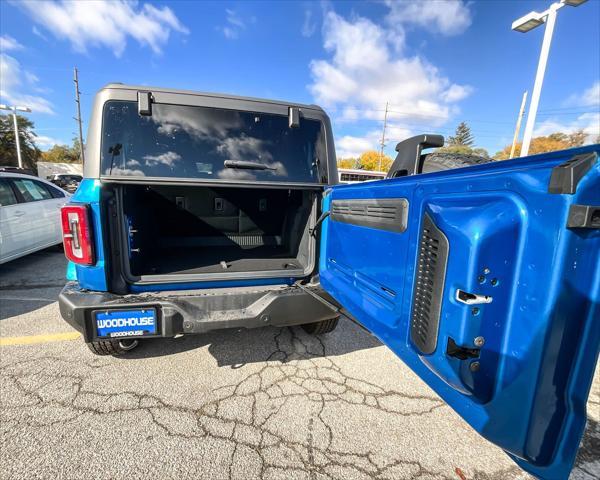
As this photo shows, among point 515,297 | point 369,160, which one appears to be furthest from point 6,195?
point 369,160

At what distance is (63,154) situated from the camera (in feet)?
205

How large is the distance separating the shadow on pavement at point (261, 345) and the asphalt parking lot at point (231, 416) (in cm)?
2

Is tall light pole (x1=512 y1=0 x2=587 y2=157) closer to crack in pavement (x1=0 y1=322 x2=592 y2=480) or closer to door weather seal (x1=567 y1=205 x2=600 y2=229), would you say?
crack in pavement (x1=0 y1=322 x2=592 y2=480)

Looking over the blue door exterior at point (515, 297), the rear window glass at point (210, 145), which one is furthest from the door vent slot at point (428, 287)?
the rear window glass at point (210, 145)

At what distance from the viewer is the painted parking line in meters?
3.05

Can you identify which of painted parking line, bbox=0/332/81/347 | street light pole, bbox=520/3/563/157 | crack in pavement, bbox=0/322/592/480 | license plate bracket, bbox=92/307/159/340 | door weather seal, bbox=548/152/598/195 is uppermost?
street light pole, bbox=520/3/563/157

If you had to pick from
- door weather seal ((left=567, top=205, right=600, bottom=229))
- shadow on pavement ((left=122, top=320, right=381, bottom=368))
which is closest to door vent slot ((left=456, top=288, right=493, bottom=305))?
door weather seal ((left=567, top=205, right=600, bottom=229))

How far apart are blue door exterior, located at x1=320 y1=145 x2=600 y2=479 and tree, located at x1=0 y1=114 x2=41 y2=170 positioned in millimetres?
49338

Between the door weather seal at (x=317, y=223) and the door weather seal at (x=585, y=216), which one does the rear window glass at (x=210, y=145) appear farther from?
the door weather seal at (x=585, y=216)

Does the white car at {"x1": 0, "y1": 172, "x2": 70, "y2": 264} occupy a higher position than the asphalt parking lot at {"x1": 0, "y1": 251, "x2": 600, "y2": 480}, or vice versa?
the white car at {"x1": 0, "y1": 172, "x2": 70, "y2": 264}

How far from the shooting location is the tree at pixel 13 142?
3678cm

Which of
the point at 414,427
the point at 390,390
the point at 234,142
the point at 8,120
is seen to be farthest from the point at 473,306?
the point at 8,120

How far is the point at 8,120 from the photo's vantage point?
37438 mm

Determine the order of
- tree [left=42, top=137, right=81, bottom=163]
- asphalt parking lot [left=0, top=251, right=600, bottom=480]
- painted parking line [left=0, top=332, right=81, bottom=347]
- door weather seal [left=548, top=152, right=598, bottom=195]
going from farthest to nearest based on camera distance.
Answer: tree [left=42, top=137, right=81, bottom=163]
painted parking line [left=0, top=332, right=81, bottom=347]
asphalt parking lot [left=0, top=251, right=600, bottom=480]
door weather seal [left=548, top=152, right=598, bottom=195]
